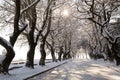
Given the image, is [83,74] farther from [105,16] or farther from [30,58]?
[105,16]

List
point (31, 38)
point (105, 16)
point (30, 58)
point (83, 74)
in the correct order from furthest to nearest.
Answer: point (105, 16), point (31, 38), point (30, 58), point (83, 74)

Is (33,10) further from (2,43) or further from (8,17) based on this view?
(2,43)

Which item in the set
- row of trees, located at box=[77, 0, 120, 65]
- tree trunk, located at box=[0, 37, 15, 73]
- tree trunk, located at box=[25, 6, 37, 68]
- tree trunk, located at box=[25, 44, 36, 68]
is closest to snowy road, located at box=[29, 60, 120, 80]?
tree trunk, located at box=[0, 37, 15, 73]

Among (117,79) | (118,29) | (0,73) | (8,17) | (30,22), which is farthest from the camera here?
(118,29)

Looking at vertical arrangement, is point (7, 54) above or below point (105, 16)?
below

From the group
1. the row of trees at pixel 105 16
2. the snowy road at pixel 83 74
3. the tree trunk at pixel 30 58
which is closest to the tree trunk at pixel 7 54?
the snowy road at pixel 83 74

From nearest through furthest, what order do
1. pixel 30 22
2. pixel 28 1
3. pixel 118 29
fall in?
1. pixel 28 1
2. pixel 30 22
3. pixel 118 29

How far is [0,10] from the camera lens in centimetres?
2941

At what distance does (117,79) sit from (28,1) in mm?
13154

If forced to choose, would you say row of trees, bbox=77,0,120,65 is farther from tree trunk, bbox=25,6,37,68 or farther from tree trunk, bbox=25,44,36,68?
tree trunk, bbox=25,44,36,68

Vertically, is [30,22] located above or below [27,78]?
above

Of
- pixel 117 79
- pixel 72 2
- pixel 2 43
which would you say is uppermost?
pixel 72 2

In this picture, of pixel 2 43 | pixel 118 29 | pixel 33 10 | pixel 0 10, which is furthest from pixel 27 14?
pixel 118 29

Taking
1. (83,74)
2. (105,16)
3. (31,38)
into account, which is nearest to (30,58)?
(31,38)
